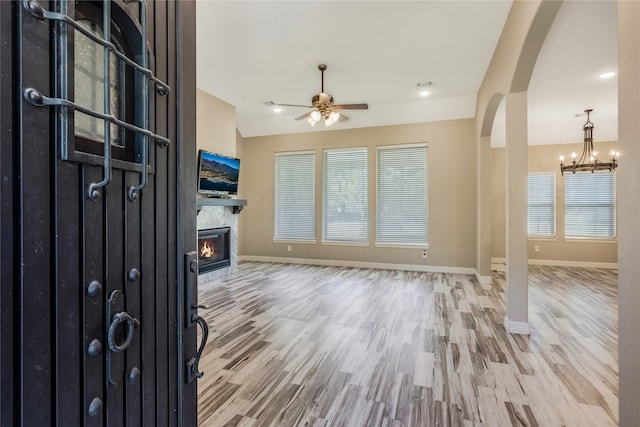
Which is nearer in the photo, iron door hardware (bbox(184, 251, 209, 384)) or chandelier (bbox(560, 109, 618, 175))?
iron door hardware (bbox(184, 251, 209, 384))

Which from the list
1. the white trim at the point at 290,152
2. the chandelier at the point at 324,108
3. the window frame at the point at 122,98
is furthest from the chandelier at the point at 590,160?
the window frame at the point at 122,98

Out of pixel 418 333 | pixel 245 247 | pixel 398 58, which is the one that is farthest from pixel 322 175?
pixel 418 333

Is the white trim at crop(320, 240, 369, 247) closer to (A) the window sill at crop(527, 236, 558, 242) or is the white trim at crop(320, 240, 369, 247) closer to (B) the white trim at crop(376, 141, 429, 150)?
(B) the white trim at crop(376, 141, 429, 150)

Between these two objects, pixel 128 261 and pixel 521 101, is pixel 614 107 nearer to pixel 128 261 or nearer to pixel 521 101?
pixel 521 101

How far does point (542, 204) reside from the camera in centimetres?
725

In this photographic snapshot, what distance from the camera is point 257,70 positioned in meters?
4.58

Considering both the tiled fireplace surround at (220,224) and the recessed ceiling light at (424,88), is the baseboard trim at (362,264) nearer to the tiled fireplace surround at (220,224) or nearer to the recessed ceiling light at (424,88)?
the tiled fireplace surround at (220,224)

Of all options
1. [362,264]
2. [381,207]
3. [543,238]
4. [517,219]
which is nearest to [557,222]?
[543,238]

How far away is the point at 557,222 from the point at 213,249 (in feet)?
24.8

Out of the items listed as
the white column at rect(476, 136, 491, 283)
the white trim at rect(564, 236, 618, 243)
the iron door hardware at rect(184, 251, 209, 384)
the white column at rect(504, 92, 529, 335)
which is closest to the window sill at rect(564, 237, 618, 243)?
the white trim at rect(564, 236, 618, 243)

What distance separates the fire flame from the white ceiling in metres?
2.68

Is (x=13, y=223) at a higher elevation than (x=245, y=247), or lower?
higher

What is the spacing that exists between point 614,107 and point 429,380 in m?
6.44

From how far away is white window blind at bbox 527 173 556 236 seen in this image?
7180 millimetres
